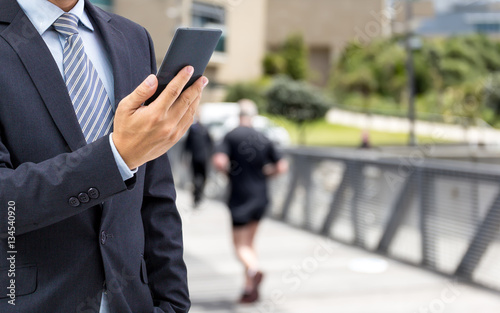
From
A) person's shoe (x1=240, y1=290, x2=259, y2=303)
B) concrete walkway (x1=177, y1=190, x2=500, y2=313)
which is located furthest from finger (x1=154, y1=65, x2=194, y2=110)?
person's shoe (x1=240, y1=290, x2=259, y2=303)

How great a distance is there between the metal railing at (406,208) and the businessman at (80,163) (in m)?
5.89

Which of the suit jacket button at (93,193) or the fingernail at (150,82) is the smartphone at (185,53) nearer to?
the fingernail at (150,82)

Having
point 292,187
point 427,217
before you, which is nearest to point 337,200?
point 292,187

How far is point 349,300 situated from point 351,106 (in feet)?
182

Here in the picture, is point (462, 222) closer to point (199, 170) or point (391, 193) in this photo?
point (391, 193)

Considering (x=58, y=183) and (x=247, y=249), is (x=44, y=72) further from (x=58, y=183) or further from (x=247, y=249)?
(x=247, y=249)

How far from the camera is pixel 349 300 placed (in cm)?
647

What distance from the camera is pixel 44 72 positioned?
1.48m

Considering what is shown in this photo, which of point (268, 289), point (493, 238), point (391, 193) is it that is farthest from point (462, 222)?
point (268, 289)

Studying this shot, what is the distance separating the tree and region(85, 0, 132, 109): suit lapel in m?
46.3

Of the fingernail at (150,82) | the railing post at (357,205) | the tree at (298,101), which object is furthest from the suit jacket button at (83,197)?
the tree at (298,101)

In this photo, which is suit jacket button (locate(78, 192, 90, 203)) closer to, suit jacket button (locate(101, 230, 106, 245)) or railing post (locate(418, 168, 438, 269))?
suit jacket button (locate(101, 230, 106, 245))

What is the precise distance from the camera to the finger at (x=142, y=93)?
129 cm

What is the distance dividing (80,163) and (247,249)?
5.49 meters
